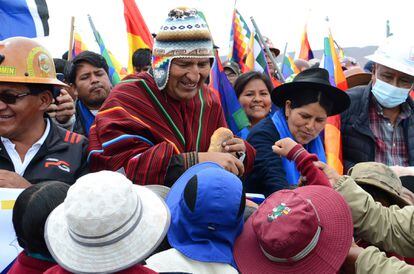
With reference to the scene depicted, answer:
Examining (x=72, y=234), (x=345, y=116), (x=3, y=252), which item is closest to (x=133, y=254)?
(x=72, y=234)

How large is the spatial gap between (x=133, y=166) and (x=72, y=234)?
1136 mm

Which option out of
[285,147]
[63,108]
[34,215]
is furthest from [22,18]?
[34,215]

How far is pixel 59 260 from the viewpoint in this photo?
1.90 m

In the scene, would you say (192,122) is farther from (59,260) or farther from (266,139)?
(59,260)

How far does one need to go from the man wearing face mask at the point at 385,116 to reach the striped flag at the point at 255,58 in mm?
2416

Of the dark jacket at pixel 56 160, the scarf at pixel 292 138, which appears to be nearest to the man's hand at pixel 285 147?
the scarf at pixel 292 138

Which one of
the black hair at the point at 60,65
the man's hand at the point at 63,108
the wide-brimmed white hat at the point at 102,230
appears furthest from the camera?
the black hair at the point at 60,65

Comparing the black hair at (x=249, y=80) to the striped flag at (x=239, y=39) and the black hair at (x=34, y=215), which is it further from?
the black hair at (x=34, y=215)

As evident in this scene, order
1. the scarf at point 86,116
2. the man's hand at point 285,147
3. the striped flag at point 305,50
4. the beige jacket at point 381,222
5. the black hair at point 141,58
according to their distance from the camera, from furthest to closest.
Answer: the striped flag at point 305,50 < the black hair at point 141,58 < the scarf at point 86,116 < the man's hand at point 285,147 < the beige jacket at point 381,222

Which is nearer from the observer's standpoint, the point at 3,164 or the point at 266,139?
the point at 3,164

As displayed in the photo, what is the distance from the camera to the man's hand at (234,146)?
128 inches

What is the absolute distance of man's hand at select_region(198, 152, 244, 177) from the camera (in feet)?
9.82

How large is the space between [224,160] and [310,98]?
970mm

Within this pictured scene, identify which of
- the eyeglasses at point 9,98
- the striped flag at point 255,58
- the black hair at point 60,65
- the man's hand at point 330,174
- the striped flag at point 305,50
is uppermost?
the eyeglasses at point 9,98
